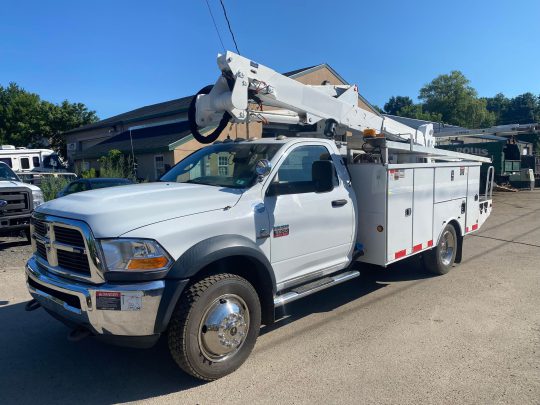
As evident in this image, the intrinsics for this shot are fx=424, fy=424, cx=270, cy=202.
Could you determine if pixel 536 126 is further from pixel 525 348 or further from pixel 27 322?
pixel 27 322

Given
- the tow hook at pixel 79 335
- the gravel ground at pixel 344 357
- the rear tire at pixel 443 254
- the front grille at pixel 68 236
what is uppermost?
the front grille at pixel 68 236

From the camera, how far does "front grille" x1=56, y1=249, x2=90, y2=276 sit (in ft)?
10.6

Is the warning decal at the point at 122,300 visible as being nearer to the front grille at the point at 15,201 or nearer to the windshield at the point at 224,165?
the windshield at the point at 224,165

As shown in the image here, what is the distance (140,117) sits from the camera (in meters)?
27.8

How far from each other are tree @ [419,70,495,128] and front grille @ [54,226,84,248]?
72.3m

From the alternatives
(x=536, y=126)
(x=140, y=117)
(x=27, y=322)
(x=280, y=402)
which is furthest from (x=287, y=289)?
(x=140, y=117)

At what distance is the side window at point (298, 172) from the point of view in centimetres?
423

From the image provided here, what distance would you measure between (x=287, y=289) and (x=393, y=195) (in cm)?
185

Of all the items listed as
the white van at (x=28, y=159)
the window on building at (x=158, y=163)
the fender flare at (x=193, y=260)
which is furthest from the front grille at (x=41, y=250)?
the white van at (x=28, y=159)

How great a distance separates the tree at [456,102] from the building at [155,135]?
46.7m

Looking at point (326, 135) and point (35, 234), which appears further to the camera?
point (326, 135)

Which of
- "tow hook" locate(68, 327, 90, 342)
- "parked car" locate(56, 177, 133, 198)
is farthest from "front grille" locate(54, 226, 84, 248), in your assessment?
"parked car" locate(56, 177, 133, 198)

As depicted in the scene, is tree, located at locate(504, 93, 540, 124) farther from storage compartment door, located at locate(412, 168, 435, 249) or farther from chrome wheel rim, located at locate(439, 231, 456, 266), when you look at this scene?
storage compartment door, located at locate(412, 168, 435, 249)

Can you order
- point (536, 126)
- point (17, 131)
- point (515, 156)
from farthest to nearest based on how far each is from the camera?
point (17, 131) < point (515, 156) < point (536, 126)
